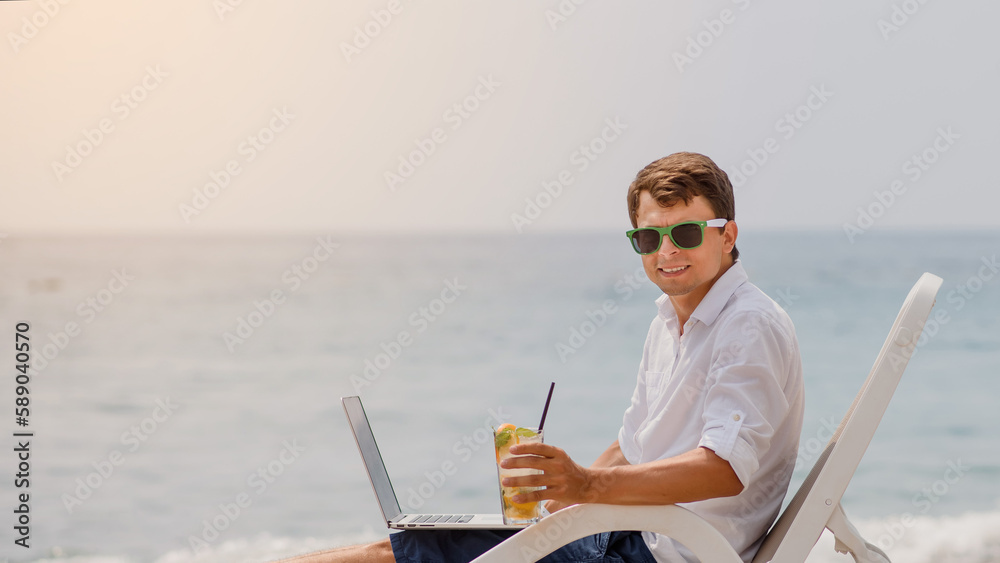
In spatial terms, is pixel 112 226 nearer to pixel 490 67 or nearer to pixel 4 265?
pixel 4 265

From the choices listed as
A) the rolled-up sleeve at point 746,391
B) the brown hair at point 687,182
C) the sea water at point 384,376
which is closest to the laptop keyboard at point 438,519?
the rolled-up sleeve at point 746,391

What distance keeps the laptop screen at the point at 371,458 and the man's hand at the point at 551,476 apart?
0.34m

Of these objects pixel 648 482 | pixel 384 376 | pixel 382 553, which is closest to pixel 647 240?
pixel 648 482

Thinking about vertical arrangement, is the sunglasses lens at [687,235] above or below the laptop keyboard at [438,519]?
above

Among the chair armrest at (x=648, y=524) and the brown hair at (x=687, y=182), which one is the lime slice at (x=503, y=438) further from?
the brown hair at (x=687, y=182)

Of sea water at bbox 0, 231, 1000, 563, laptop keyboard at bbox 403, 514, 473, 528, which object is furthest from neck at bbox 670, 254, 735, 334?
sea water at bbox 0, 231, 1000, 563

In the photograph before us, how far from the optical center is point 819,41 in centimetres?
2070

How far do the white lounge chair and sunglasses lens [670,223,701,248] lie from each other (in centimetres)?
44

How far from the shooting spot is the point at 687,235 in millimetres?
1836

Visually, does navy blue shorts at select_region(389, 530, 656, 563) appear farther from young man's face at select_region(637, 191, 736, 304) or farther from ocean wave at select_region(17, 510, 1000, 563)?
ocean wave at select_region(17, 510, 1000, 563)

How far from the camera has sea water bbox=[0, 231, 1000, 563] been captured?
746 centimetres

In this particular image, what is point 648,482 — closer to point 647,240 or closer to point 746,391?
point 746,391

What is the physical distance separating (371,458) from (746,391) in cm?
78

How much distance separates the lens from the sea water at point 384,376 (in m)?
7.46
